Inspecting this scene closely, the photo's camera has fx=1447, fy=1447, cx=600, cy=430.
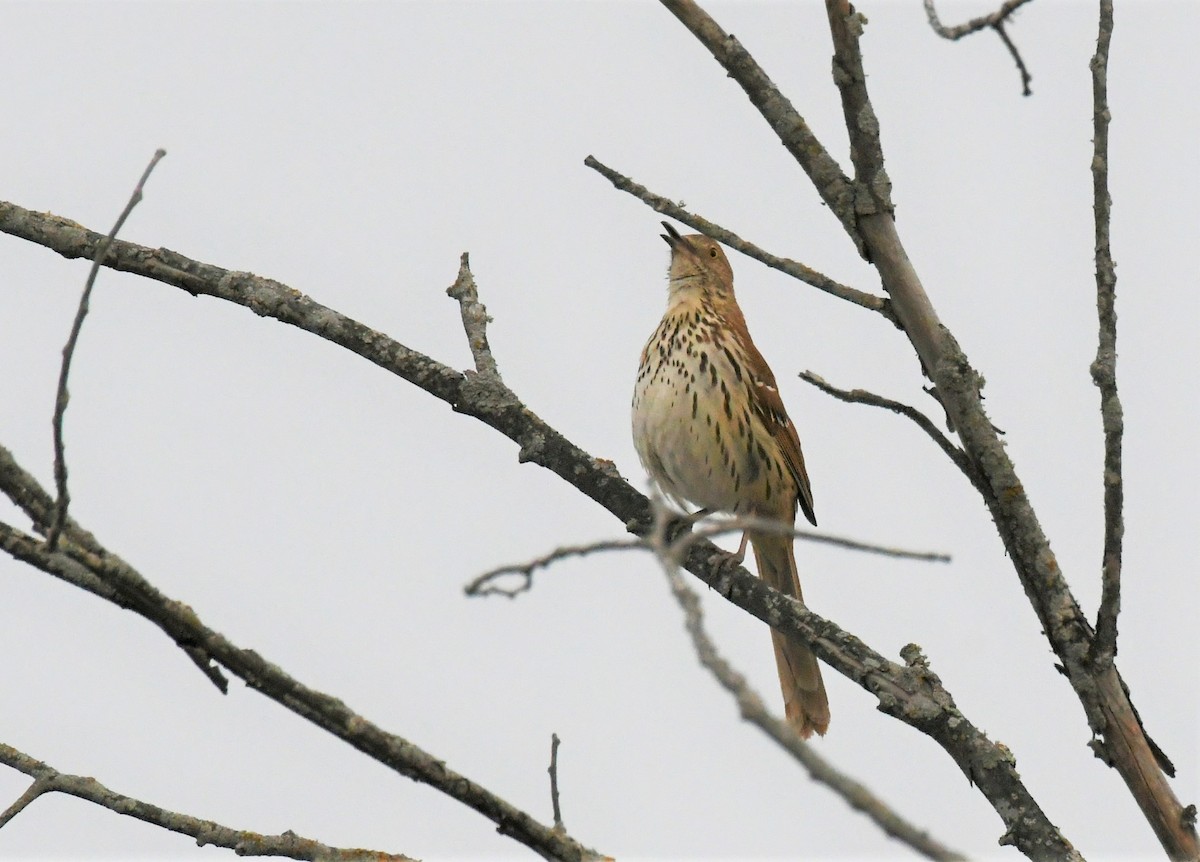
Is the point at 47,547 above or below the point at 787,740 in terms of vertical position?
above

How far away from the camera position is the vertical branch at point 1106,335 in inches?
120

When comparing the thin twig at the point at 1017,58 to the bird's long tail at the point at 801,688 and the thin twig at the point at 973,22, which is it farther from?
the bird's long tail at the point at 801,688

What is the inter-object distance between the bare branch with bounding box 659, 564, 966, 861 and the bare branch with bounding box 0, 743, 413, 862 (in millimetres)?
1474

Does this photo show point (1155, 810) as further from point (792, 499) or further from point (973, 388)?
point (792, 499)

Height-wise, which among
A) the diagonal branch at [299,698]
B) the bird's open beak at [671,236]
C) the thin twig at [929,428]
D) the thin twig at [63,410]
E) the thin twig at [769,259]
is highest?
the bird's open beak at [671,236]

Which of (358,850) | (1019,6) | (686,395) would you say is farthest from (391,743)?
(686,395)

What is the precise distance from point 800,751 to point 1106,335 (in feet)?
5.71

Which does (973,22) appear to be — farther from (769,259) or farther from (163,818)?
(163,818)

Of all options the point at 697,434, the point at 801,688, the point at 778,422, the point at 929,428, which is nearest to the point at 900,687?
the point at 929,428

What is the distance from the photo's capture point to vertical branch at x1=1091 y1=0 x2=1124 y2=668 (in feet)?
10.0

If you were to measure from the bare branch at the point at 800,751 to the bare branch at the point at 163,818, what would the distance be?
1474 mm

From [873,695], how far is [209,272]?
2.12 m

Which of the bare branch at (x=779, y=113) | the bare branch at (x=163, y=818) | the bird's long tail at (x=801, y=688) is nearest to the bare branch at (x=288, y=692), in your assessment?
the bare branch at (x=163, y=818)

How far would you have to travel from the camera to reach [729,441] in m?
6.27
